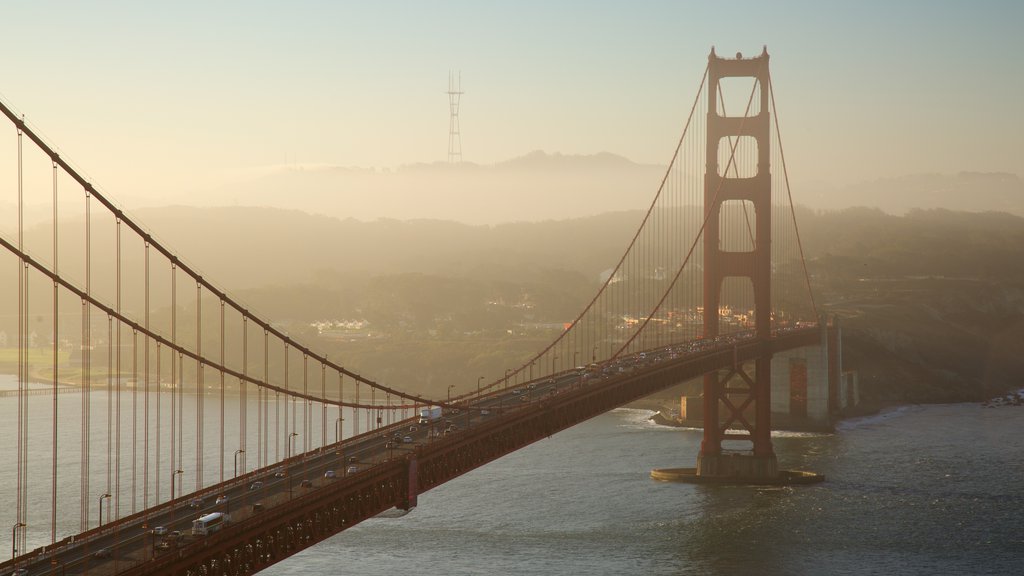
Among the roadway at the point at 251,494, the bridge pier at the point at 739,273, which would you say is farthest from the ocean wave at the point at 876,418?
the roadway at the point at 251,494

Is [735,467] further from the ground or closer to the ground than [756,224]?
closer to the ground

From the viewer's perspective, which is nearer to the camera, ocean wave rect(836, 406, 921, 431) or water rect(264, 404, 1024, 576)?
water rect(264, 404, 1024, 576)

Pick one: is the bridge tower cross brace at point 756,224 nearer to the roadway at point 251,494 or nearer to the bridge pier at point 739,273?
the bridge pier at point 739,273

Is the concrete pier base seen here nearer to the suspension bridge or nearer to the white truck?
the suspension bridge

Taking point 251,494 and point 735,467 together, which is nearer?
point 251,494

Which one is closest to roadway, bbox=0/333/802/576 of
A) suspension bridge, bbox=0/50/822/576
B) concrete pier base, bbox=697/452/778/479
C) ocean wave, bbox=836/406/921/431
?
suspension bridge, bbox=0/50/822/576

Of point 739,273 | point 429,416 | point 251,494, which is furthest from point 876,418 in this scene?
point 251,494

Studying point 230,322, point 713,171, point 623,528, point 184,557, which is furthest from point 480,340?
point 184,557

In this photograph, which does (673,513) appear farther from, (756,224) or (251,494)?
(251,494)

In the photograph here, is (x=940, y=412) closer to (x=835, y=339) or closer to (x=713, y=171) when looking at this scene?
(x=835, y=339)
